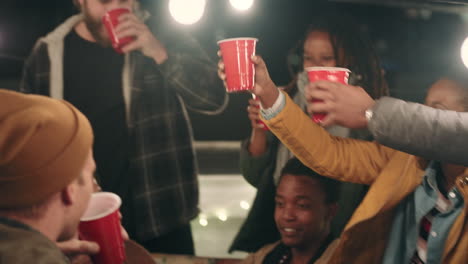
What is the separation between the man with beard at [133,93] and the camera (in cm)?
215

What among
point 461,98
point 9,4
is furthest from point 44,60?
point 461,98

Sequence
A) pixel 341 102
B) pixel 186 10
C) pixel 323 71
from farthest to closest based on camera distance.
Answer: pixel 186 10 → pixel 323 71 → pixel 341 102

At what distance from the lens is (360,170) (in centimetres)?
179

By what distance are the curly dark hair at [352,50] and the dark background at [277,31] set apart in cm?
4

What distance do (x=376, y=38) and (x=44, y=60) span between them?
5.81ft

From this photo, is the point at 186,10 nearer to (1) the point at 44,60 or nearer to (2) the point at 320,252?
(1) the point at 44,60

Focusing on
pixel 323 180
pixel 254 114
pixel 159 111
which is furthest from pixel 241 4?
pixel 323 180

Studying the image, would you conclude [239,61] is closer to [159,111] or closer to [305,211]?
[159,111]

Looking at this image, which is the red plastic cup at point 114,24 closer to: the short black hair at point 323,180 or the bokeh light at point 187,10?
the bokeh light at point 187,10

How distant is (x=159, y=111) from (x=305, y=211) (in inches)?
37.1

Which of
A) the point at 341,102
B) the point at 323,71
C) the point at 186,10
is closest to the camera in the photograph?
the point at 341,102

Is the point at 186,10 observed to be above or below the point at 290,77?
above

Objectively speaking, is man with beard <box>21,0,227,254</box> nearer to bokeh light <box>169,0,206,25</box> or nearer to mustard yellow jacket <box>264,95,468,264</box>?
bokeh light <box>169,0,206,25</box>

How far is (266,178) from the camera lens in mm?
2227
